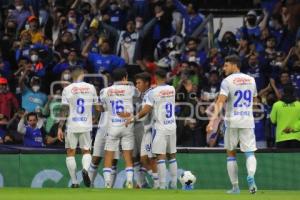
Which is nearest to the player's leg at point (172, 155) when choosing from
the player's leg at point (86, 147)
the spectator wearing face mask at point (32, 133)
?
the player's leg at point (86, 147)

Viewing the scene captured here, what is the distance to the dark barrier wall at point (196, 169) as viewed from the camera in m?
24.1

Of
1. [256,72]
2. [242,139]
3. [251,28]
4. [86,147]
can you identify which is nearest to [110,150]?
[86,147]

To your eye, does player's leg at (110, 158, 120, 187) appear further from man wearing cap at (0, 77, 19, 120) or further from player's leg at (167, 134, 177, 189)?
man wearing cap at (0, 77, 19, 120)

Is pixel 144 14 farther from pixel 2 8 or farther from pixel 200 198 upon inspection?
pixel 200 198

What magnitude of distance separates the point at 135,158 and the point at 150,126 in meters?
0.94

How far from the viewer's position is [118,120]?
2234cm

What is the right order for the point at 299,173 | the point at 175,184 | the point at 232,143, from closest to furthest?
the point at 232,143 < the point at 175,184 < the point at 299,173

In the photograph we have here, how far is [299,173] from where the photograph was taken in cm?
2405

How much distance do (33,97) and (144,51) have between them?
3.49 metres

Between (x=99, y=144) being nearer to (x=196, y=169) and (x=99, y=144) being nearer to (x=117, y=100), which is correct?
(x=117, y=100)

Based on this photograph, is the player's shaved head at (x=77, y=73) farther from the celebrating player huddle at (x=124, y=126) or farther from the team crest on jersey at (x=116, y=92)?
the team crest on jersey at (x=116, y=92)

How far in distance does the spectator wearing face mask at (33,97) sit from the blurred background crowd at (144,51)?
0.08 ft

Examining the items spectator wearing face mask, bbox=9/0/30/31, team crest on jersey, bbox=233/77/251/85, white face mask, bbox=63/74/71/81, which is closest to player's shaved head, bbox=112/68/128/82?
team crest on jersey, bbox=233/77/251/85

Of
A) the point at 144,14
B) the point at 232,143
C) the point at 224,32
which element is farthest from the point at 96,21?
the point at 232,143
